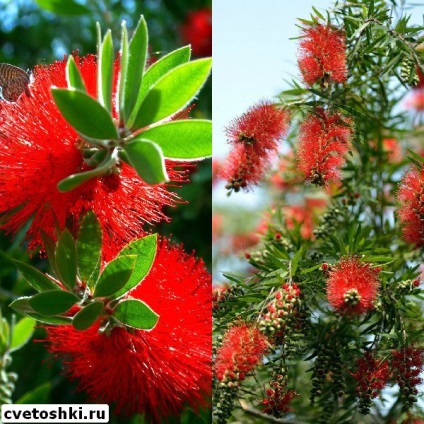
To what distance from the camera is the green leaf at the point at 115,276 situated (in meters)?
0.67

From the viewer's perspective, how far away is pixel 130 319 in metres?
0.72

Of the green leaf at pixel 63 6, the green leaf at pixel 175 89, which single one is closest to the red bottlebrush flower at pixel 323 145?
the green leaf at pixel 175 89

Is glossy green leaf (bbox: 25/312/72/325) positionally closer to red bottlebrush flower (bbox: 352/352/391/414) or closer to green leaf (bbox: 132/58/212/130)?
green leaf (bbox: 132/58/212/130)

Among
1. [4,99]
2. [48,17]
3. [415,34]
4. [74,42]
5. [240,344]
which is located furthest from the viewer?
[48,17]

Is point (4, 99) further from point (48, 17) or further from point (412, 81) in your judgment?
point (48, 17)

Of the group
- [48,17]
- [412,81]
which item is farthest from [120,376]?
[48,17]

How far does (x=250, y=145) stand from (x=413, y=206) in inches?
7.8

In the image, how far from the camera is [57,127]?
721 mm

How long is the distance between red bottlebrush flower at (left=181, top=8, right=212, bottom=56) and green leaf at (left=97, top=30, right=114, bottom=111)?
0.96m

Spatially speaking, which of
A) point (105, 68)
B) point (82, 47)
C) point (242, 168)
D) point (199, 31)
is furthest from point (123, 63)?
point (82, 47)

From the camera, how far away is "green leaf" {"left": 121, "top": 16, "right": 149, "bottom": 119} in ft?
2.04

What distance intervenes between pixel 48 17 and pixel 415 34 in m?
Answer: 1.06

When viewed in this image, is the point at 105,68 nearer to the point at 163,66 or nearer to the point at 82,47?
the point at 163,66

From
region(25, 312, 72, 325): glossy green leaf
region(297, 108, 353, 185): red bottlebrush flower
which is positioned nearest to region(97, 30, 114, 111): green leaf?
region(25, 312, 72, 325): glossy green leaf
